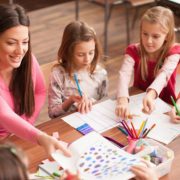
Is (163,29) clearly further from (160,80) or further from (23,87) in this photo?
(23,87)

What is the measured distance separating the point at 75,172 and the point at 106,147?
0.60ft

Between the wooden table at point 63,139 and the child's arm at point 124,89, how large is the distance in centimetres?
10

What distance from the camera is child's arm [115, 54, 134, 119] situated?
5.62 feet

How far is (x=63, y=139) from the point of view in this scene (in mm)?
1574

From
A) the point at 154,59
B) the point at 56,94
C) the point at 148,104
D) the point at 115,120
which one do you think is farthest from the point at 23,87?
the point at 154,59

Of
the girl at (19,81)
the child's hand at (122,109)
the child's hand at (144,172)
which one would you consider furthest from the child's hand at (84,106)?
the child's hand at (144,172)

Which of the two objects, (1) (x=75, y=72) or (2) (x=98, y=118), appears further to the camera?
(1) (x=75, y=72)

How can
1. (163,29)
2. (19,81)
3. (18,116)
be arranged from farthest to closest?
1. (163,29)
2. (19,81)
3. (18,116)

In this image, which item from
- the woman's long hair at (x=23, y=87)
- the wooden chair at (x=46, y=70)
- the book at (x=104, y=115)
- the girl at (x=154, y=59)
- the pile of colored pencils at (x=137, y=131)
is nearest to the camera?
the pile of colored pencils at (x=137, y=131)

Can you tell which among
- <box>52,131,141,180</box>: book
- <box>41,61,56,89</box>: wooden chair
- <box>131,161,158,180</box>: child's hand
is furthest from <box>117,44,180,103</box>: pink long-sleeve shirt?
<box>131,161,158,180</box>: child's hand

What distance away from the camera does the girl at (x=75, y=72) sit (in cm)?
194

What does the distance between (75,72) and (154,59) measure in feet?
1.34

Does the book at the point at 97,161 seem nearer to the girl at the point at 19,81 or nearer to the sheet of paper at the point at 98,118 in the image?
the girl at the point at 19,81

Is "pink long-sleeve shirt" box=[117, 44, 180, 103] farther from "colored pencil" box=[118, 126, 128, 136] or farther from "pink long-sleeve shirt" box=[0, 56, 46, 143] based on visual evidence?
"pink long-sleeve shirt" box=[0, 56, 46, 143]
